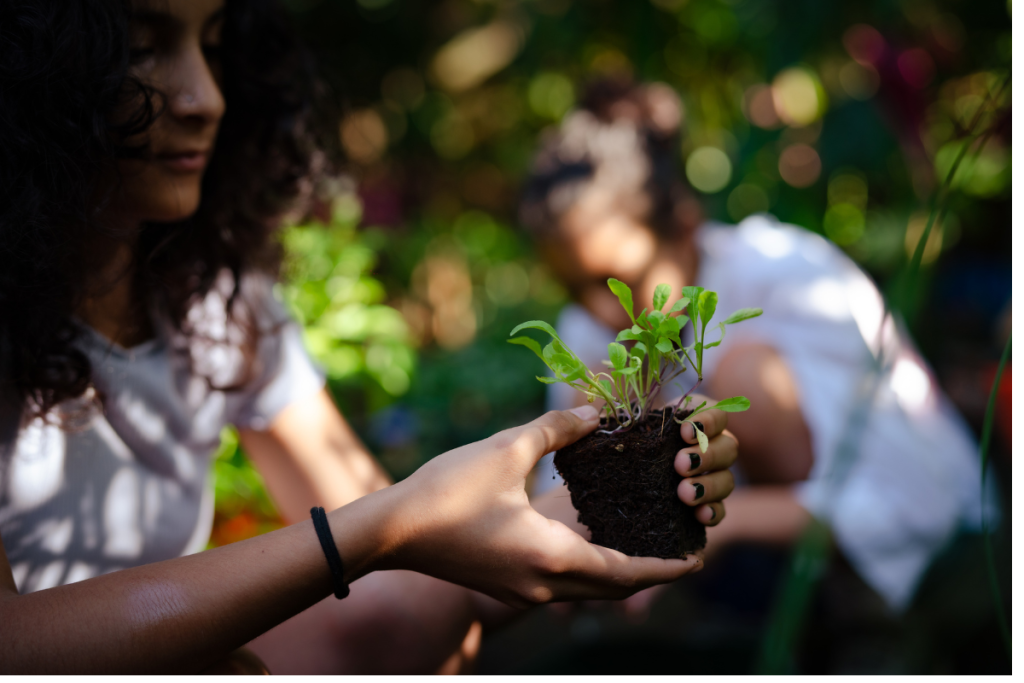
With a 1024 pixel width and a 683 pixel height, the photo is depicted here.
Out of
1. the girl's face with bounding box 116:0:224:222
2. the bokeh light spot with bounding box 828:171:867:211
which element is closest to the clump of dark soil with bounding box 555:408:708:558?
the girl's face with bounding box 116:0:224:222

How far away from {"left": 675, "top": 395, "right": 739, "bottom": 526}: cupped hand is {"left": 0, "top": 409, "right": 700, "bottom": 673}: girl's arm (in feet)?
0.31

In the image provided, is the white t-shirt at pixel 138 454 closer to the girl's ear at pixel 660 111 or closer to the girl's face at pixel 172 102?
the girl's face at pixel 172 102

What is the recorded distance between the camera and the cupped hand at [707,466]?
2.21 ft

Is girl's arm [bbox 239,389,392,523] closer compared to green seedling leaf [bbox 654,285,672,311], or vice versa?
green seedling leaf [bbox 654,285,672,311]

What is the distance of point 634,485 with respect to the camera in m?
0.68

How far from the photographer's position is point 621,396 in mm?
704

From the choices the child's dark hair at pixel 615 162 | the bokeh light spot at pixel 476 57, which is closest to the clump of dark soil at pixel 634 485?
the child's dark hair at pixel 615 162

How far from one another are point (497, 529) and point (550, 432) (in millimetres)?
104

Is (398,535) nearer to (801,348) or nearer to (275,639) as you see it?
(275,639)

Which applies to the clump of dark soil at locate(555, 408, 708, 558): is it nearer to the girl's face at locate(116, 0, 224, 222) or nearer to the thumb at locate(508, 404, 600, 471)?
the thumb at locate(508, 404, 600, 471)

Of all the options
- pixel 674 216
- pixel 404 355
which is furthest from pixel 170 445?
pixel 674 216

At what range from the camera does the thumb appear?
2.03ft

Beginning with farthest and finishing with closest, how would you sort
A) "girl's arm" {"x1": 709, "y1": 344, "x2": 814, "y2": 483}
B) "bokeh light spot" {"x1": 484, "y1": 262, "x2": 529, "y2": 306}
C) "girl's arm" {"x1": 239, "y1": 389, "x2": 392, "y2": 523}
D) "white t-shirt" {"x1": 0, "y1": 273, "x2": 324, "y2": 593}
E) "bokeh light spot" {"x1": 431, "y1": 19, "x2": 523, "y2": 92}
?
1. "bokeh light spot" {"x1": 484, "y1": 262, "x2": 529, "y2": 306}
2. "bokeh light spot" {"x1": 431, "y1": 19, "x2": 523, "y2": 92}
3. "girl's arm" {"x1": 709, "y1": 344, "x2": 814, "y2": 483}
4. "girl's arm" {"x1": 239, "y1": 389, "x2": 392, "y2": 523}
5. "white t-shirt" {"x1": 0, "y1": 273, "x2": 324, "y2": 593}

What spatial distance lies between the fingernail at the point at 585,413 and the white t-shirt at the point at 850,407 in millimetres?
688
